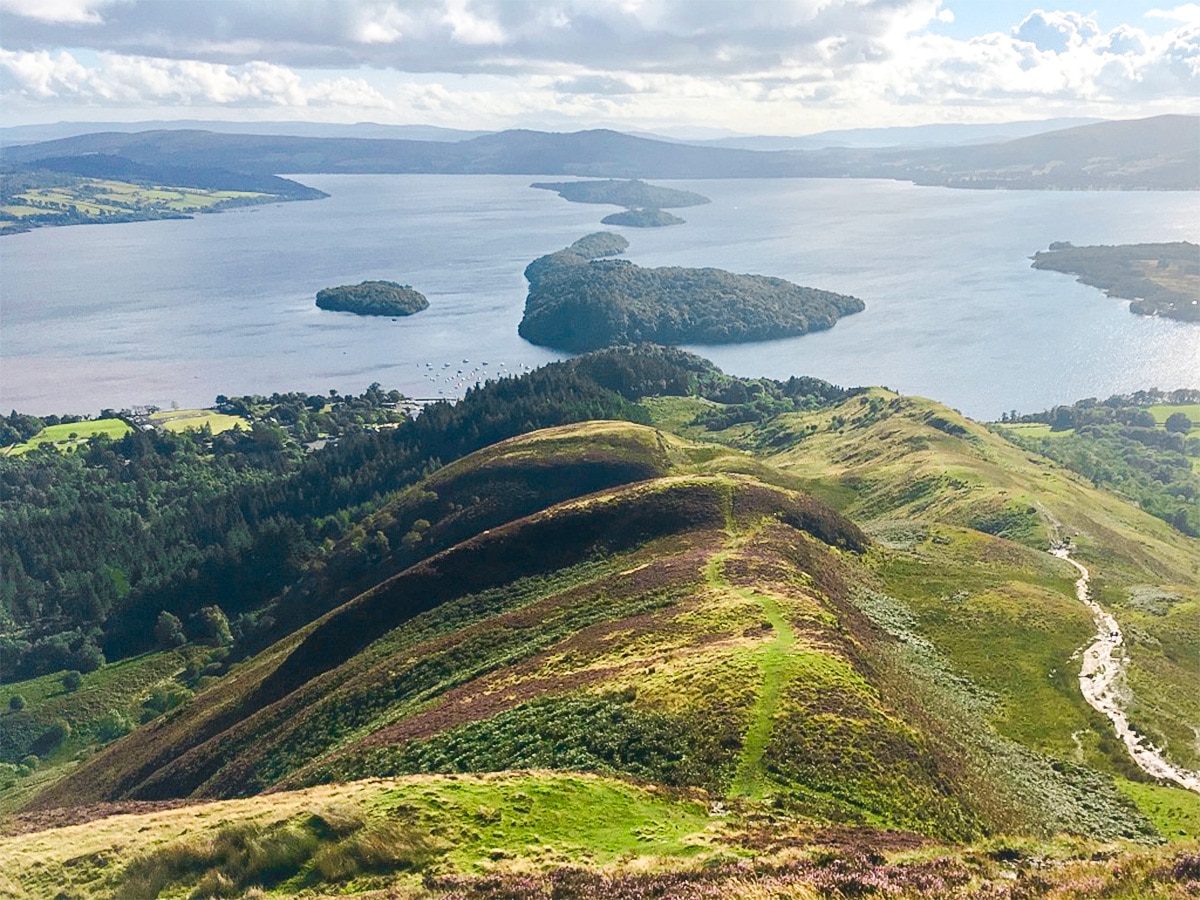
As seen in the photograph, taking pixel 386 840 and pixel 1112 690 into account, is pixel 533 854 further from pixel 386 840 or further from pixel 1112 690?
pixel 1112 690

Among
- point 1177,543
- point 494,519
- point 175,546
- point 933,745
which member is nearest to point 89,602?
point 175,546

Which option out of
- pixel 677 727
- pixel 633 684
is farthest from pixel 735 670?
pixel 677 727

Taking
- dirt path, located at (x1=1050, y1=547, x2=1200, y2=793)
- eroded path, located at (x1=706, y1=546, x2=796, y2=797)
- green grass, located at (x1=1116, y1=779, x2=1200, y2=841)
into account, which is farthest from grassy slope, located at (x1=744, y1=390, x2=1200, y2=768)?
eroded path, located at (x1=706, y1=546, x2=796, y2=797)

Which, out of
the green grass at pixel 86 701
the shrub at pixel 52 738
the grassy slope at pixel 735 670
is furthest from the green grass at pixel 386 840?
the shrub at pixel 52 738

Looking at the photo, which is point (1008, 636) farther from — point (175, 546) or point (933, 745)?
point (175, 546)

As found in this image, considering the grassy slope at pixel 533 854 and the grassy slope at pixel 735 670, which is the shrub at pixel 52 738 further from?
the grassy slope at pixel 533 854

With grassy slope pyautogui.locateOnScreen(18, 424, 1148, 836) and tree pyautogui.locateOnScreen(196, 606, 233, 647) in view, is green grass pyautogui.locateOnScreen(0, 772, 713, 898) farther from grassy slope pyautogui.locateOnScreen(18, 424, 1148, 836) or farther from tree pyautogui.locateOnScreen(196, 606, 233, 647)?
tree pyautogui.locateOnScreen(196, 606, 233, 647)
